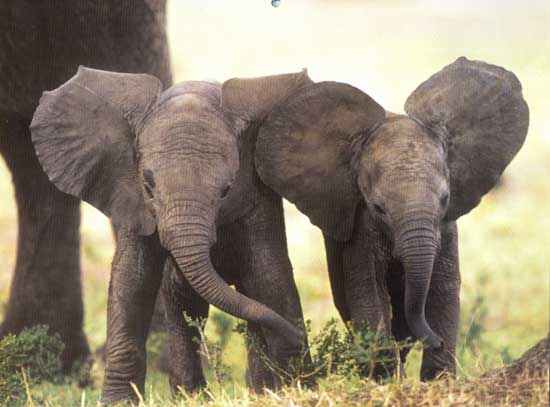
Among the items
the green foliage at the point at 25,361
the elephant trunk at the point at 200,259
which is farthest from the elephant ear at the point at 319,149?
the green foliage at the point at 25,361

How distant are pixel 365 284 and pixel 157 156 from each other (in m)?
1.08

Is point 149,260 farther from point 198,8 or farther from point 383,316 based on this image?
point 198,8

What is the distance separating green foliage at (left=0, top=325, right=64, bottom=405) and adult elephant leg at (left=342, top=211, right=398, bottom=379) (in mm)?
1456

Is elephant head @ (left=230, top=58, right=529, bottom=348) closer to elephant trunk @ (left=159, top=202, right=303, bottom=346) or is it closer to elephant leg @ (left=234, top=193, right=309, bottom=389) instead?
elephant leg @ (left=234, top=193, right=309, bottom=389)

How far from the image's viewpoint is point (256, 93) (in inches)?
246

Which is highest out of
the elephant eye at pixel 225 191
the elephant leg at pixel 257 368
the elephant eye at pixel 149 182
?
the elephant eye at pixel 149 182

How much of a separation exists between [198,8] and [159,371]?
235cm

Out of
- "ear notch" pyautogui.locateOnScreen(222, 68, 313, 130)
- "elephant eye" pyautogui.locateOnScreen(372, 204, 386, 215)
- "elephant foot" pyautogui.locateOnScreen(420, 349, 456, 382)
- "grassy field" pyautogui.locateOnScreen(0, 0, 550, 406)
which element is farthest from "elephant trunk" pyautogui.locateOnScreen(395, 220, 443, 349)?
"ear notch" pyautogui.locateOnScreen(222, 68, 313, 130)

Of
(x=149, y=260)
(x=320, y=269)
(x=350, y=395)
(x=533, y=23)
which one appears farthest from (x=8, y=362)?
(x=320, y=269)

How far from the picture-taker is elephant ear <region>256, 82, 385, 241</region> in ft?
20.2

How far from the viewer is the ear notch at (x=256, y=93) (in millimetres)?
6098

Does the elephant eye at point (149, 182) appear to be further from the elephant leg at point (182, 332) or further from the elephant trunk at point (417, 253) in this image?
the elephant trunk at point (417, 253)

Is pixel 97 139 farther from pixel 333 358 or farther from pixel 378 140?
pixel 333 358

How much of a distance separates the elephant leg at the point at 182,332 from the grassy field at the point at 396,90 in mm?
224
